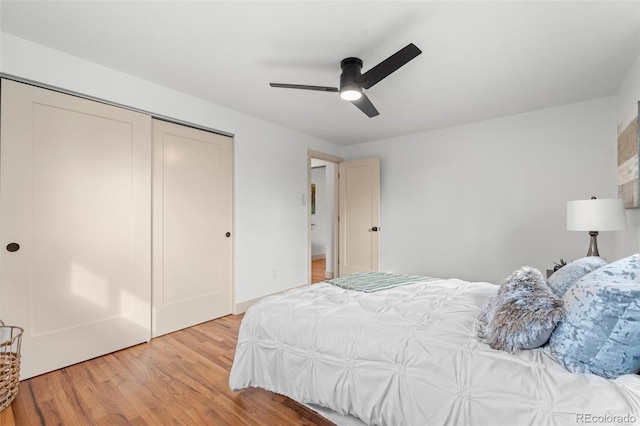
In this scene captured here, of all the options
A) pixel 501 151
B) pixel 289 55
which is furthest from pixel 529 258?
pixel 289 55

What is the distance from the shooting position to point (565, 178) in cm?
342

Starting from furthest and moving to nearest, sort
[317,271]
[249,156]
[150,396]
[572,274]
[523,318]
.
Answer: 1. [317,271]
2. [249,156]
3. [150,396]
4. [572,274]
5. [523,318]

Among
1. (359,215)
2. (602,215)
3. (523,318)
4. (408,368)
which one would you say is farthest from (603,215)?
(359,215)

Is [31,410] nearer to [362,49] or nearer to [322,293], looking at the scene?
[322,293]

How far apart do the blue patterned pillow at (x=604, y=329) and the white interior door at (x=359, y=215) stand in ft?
12.1

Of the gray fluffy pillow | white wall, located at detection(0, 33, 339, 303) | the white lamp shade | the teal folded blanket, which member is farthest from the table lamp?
white wall, located at detection(0, 33, 339, 303)

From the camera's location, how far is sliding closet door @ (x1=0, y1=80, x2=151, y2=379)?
2.13 meters

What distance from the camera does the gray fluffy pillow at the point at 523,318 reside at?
4.05ft

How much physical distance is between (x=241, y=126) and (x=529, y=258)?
12.8ft

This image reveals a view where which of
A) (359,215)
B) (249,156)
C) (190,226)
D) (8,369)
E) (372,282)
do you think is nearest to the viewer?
(8,369)

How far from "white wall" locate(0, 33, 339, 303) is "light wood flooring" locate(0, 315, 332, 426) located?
4.19ft

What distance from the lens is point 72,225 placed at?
2.39 m

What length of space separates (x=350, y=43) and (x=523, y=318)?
2006 millimetres

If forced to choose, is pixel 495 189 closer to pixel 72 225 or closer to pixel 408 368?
pixel 408 368
